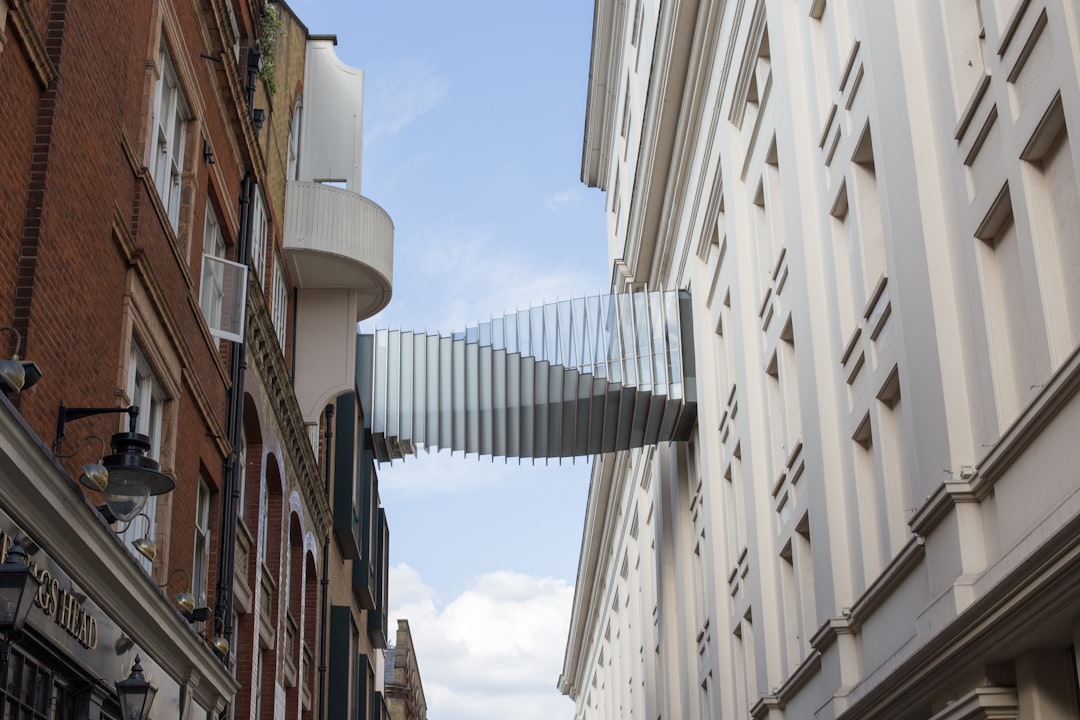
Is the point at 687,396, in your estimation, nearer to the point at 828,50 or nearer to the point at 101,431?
the point at 828,50

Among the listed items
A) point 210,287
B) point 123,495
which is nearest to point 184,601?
point 123,495

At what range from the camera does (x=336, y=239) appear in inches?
1030

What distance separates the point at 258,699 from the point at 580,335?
35.2ft

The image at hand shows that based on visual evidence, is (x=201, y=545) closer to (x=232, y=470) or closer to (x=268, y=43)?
(x=232, y=470)

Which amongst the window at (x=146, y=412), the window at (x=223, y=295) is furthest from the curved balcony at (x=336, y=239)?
the window at (x=146, y=412)

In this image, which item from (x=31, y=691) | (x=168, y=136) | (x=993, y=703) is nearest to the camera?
(x=31, y=691)

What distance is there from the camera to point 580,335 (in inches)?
1139

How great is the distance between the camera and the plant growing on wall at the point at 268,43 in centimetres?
2245

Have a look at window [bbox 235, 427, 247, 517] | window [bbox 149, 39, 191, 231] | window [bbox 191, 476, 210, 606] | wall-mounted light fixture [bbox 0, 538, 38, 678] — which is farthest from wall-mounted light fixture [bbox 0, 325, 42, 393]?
window [bbox 235, 427, 247, 517]

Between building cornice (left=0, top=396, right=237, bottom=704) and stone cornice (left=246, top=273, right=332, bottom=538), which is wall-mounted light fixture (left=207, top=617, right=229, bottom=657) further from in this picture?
stone cornice (left=246, top=273, right=332, bottom=538)

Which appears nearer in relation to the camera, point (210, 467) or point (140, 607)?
point (140, 607)

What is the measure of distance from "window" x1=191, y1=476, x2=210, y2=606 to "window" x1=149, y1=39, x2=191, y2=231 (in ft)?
12.4

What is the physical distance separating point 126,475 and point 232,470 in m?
8.24

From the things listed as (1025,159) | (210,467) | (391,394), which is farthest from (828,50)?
(391,394)
